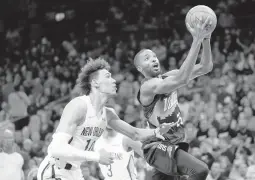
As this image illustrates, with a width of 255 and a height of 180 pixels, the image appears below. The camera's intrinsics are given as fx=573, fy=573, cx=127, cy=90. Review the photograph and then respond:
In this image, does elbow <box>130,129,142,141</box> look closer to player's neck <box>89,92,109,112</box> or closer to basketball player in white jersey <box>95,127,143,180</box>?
player's neck <box>89,92,109,112</box>

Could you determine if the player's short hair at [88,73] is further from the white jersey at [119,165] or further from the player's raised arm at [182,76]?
the white jersey at [119,165]

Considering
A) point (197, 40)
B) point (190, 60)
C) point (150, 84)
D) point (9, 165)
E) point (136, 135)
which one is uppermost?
point (197, 40)

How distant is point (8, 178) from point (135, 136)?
3.35m

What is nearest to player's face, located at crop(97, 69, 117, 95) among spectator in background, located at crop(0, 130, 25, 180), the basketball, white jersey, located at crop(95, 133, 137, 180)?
the basketball

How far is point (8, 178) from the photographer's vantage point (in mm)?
8148

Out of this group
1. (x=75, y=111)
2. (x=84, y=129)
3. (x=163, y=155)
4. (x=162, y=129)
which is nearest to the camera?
(x=75, y=111)

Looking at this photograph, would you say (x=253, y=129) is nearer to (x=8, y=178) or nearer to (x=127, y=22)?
(x=8, y=178)

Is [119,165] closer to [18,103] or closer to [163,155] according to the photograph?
[163,155]

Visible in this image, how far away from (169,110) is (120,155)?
1563 mm

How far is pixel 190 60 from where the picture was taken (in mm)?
5250

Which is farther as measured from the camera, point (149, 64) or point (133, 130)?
point (149, 64)

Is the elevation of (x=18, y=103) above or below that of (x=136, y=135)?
below

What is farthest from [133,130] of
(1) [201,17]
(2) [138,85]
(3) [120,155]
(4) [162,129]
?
(2) [138,85]

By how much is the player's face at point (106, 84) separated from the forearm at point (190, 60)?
0.65 m
